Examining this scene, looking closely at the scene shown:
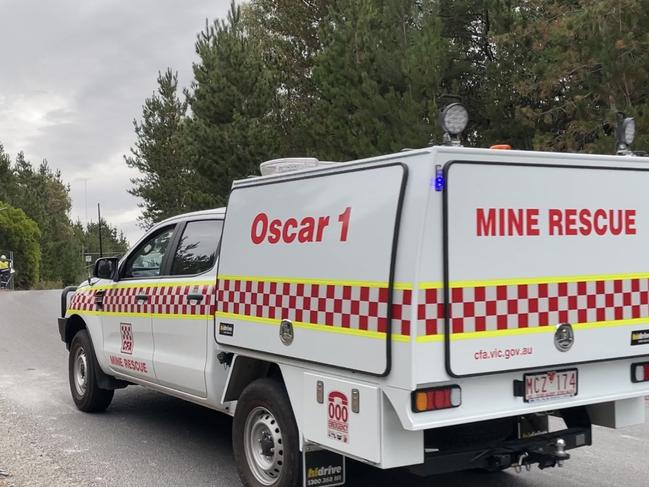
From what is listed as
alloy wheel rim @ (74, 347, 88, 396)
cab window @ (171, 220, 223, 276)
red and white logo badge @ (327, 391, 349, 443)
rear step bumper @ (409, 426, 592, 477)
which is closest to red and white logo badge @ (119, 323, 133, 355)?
cab window @ (171, 220, 223, 276)

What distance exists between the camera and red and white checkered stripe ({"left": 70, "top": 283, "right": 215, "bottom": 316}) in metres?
5.49

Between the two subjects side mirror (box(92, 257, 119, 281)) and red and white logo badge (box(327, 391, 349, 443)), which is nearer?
red and white logo badge (box(327, 391, 349, 443))

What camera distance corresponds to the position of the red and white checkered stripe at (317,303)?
3744 mm

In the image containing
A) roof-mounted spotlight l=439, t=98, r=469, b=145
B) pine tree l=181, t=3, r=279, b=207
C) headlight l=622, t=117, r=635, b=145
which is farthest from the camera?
pine tree l=181, t=3, r=279, b=207

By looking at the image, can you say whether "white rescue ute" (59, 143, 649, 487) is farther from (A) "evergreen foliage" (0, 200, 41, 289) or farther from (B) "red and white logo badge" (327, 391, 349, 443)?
(A) "evergreen foliage" (0, 200, 41, 289)

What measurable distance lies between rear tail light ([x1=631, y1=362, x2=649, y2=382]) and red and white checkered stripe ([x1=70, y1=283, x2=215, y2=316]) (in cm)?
275

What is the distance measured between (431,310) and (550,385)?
96cm

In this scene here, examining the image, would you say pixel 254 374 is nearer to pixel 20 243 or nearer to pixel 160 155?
pixel 160 155

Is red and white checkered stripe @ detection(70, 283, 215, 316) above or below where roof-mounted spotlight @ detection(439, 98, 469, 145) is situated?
below

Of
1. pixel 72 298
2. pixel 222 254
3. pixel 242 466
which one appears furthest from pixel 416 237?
pixel 72 298

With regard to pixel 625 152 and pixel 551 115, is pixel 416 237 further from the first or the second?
pixel 551 115

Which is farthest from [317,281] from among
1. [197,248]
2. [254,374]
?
[197,248]

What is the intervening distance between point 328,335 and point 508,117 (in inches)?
647

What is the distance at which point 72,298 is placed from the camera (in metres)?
7.74
